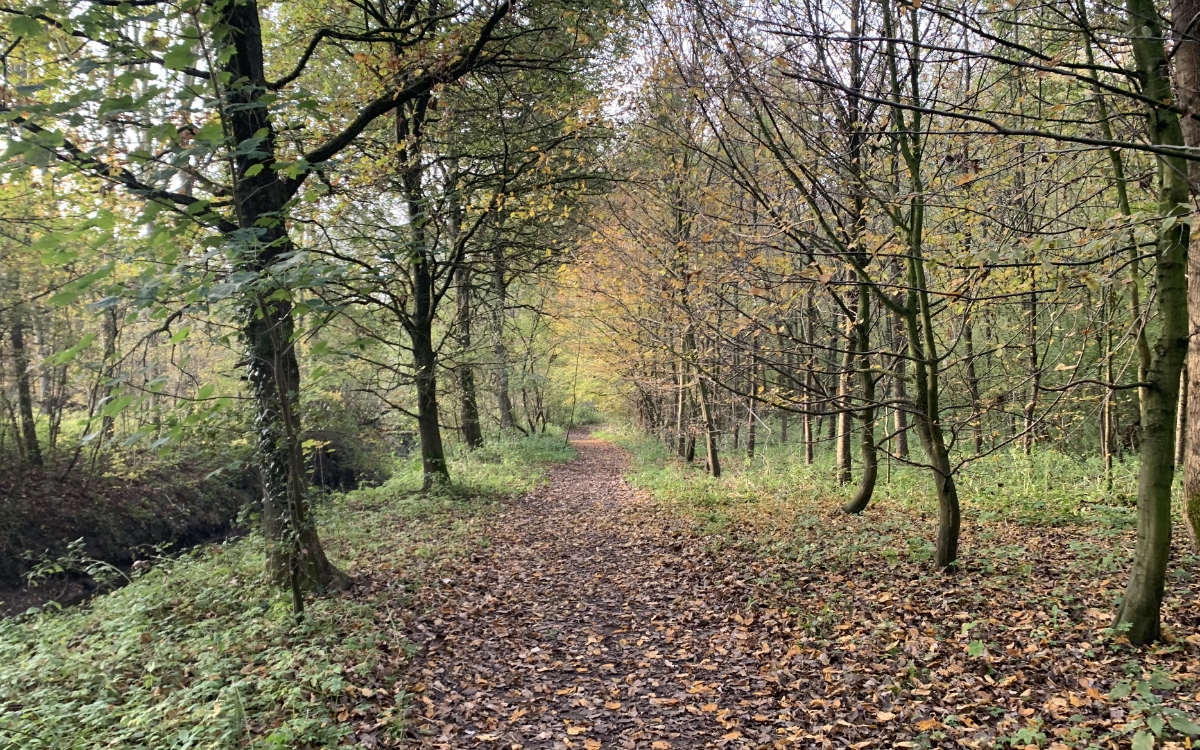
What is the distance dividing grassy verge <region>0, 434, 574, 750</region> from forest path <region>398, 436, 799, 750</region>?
1.48ft

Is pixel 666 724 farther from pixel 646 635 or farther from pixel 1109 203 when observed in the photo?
pixel 1109 203

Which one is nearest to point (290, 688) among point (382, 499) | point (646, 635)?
point (646, 635)

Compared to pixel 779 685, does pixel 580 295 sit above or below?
above

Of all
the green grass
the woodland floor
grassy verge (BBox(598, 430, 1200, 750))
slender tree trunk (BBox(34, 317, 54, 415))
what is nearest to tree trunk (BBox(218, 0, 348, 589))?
the woodland floor

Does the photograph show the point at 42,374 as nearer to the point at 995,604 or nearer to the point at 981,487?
the point at 995,604

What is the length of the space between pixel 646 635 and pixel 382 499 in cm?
753

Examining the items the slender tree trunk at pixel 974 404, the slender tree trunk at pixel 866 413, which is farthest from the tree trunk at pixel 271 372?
the slender tree trunk at pixel 866 413

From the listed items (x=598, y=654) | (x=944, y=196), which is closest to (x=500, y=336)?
(x=598, y=654)

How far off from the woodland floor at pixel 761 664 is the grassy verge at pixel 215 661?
1.46 feet

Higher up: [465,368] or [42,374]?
[42,374]

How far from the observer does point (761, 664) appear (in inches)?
189

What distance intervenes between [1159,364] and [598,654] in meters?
4.73

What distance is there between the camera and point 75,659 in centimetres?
463

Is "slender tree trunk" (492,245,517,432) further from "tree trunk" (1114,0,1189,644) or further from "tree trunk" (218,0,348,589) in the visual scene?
"tree trunk" (1114,0,1189,644)
